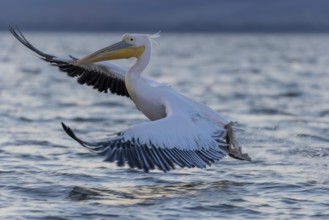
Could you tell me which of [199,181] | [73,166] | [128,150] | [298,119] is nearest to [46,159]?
[73,166]

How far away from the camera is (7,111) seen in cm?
1773

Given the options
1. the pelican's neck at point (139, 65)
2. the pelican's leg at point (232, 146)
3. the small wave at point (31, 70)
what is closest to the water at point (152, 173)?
the pelican's leg at point (232, 146)

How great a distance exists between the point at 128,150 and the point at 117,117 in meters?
8.64

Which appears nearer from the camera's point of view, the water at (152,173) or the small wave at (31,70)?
the water at (152,173)

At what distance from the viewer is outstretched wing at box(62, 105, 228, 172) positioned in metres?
8.70

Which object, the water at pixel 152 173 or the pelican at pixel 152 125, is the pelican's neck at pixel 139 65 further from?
the water at pixel 152 173

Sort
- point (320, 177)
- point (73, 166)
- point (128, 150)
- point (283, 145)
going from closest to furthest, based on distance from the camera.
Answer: point (128, 150) < point (320, 177) < point (73, 166) < point (283, 145)

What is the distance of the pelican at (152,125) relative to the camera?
8.77 m

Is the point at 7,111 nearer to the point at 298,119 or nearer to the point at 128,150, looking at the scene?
the point at 298,119

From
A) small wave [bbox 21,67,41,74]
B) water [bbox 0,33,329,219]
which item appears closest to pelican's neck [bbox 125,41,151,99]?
water [bbox 0,33,329,219]

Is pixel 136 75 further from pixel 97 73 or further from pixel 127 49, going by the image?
pixel 97 73

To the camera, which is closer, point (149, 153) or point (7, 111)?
point (149, 153)

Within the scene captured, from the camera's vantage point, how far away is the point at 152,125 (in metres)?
8.91

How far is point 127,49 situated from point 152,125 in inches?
70.6
